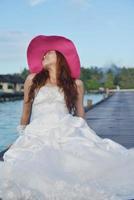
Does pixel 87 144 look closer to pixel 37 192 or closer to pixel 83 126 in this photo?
pixel 83 126

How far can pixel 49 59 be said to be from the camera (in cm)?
541

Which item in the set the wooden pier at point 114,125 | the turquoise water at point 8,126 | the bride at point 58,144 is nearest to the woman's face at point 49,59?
A: the bride at point 58,144

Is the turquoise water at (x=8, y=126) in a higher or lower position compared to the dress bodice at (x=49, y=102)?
lower

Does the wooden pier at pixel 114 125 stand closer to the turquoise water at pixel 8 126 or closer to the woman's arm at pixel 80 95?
the turquoise water at pixel 8 126

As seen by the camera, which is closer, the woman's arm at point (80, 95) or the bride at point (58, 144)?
the bride at point (58, 144)

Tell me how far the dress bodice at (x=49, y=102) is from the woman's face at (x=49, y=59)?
0.20 metres

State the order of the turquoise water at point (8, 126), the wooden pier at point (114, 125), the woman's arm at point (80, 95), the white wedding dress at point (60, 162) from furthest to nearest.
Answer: the turquoise water at point (8, 126)
the wooden pier at point (114, 125)
the woman's arm at point (80, 95)
the white wedding dress at point (60, 162)

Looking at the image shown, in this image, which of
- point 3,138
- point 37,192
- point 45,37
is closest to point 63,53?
point 45,37

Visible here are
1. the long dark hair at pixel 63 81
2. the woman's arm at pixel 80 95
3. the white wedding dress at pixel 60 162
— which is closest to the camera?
the white wedding dress at pixel 60 162

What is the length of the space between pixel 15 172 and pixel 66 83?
951 mm

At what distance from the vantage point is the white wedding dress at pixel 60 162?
16.2 ft

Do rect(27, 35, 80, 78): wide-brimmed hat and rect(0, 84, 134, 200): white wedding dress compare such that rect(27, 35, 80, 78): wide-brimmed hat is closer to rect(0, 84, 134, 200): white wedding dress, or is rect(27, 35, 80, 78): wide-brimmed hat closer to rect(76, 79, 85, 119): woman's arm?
rect(76, 79, 85, 119): woman's arm

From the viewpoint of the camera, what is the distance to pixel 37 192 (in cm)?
493

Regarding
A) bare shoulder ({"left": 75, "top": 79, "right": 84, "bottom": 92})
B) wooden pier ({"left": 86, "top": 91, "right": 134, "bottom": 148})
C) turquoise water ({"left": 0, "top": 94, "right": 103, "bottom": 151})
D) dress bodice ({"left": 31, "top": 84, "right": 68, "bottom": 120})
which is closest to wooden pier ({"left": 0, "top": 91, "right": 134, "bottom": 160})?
wooden pier ({"left": 86, "top": 91, "right": 134, "bottom": 148})
